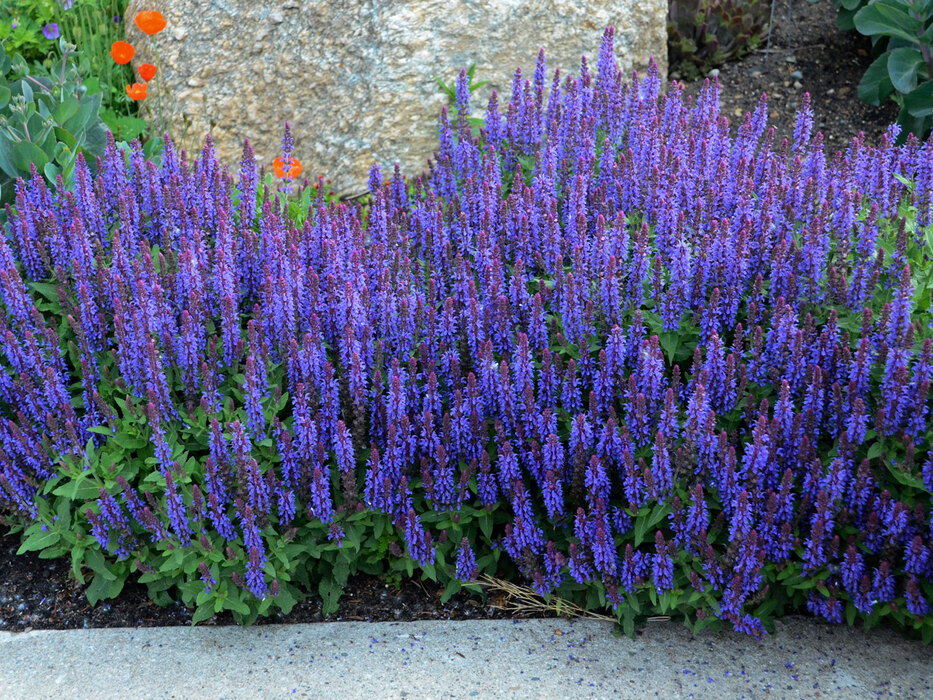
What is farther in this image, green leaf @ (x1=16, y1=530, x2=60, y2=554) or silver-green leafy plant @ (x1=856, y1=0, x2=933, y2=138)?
silver-green leafy plant @ (x1=856, y1=0, x2=933, y2=138)

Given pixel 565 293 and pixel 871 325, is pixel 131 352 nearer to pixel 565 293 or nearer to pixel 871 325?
pixel 565 293

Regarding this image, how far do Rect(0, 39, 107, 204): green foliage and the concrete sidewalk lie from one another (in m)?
2.23

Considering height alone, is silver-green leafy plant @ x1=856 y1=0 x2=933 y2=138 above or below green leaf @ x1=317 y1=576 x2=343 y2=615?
above

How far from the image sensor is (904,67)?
6312 millimetres

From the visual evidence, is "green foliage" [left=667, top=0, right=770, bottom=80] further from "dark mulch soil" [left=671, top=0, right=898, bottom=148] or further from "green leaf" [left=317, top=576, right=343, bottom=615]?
"green leaf" [left=317, top=576, right=343, bottom=615]

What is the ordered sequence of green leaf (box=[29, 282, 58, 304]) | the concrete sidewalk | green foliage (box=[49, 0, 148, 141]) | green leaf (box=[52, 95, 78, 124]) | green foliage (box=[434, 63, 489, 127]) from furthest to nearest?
green foliage (box=[49, 0, 148, 141]) < green foliage (box=[434, 63, 489, 127]) < green leaf (box=[52, 95, 78, 124]) < green leaf (box=[29, 282, 58, 304]) < the concrete sidewalk

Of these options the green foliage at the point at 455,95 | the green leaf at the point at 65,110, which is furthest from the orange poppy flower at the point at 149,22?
the green foliage at the point at 455,95

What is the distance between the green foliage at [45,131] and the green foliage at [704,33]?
4547 mm

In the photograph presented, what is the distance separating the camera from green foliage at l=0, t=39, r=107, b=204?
4.42m

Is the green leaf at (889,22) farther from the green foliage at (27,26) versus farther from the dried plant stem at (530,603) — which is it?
the green foliage at (27,26)

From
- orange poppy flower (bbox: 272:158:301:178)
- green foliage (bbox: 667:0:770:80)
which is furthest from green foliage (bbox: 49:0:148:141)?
green foliage (bbox: 667:0:770:80)

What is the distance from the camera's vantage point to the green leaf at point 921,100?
6.14 metres

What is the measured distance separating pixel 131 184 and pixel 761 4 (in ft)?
18.2

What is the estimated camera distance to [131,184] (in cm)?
427
